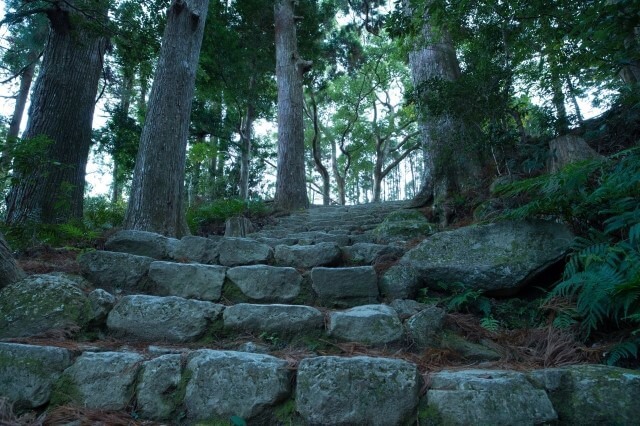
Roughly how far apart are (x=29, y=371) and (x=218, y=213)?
438 centimetres

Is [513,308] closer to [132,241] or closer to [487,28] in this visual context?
[132,241]

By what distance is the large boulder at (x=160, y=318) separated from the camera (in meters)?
2.07

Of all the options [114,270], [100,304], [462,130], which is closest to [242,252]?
[114,270]

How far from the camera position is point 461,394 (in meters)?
1.46

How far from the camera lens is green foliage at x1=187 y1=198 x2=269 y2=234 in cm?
546

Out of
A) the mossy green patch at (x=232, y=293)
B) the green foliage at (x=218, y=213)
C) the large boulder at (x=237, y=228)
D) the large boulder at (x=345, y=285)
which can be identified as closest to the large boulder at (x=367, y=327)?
the large boulder at (x=345, y=285)

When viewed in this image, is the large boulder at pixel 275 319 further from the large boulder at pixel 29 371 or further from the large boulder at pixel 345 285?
the large boulder at pixel 29 371

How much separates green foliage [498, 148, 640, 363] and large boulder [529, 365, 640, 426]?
26cm

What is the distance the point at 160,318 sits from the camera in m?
2.11

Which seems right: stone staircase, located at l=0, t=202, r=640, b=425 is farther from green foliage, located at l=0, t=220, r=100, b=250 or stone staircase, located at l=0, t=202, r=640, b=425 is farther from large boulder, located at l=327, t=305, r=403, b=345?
green foliage, located at l=0, t=220, r=100, b=250

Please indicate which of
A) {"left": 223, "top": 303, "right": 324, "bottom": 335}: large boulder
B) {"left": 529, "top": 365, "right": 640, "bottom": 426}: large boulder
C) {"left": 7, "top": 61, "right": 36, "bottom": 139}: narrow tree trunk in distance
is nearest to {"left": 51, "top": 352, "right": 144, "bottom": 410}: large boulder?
{"left": 223, "top": 303, "right": 324, "bottom": 335}: large boulder

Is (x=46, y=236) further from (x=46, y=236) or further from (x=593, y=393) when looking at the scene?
(x=593, y=393)

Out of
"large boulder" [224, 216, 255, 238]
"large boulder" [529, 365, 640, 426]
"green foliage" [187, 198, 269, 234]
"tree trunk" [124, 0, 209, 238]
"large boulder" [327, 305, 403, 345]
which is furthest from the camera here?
"green foliage" [187, 198, 269, 234]

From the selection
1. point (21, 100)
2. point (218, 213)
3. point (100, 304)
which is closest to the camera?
point (100, 304)
